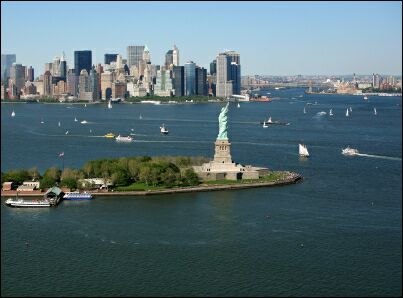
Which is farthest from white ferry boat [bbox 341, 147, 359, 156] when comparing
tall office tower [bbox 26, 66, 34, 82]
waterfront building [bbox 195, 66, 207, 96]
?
tall office tower [bbox 26, 66, 34, 82]

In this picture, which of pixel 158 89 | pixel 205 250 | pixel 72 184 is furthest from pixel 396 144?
pixel 158 89

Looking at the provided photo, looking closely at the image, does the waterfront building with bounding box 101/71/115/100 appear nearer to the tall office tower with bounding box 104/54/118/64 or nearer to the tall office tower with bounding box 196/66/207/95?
the tall office tower with bounding box 196/66/207/95

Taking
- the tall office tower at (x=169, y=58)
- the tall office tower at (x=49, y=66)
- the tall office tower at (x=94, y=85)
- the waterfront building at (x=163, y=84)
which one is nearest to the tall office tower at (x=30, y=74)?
the tall office tower at (x=49, y=66)

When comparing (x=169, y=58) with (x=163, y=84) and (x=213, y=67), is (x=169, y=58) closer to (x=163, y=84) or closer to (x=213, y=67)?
(x=213, y=67)

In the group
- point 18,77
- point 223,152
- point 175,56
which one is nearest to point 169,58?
point 175,56

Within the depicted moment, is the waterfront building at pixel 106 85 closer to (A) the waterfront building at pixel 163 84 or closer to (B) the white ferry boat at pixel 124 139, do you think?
(A) the waterfront building at pixel 163 84

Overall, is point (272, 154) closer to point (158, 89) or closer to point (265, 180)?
point (265, 180)
